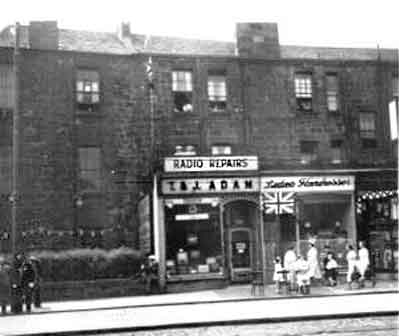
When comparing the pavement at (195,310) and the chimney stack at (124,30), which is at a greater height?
the chimney stack at (124,30)

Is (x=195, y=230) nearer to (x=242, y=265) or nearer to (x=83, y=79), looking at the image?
(x=242, y=265)

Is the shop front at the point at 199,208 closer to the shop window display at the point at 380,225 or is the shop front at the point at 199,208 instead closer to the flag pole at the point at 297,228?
the flag pole at the point at 297,228

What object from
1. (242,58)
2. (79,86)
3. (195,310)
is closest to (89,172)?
(79,86)

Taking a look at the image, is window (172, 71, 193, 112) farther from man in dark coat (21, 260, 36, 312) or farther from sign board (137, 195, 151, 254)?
man in dark coat (21, 260, 36, 312)

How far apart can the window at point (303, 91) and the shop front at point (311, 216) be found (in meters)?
5.56

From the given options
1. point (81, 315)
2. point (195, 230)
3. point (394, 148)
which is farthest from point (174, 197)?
point (394, 148)

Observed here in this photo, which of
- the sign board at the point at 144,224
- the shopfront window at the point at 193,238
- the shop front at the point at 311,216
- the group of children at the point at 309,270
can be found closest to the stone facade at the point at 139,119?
the sign board at the point at 144,224

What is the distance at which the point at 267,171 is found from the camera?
26.6 meters

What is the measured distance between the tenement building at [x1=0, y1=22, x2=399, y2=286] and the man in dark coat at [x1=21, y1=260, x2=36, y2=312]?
20.6 feet

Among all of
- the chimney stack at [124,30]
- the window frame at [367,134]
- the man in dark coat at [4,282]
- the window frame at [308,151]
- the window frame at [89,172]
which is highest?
the chimney stack at [124,30]

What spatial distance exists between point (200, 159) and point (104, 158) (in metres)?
5.71

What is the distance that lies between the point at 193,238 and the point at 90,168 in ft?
21.2

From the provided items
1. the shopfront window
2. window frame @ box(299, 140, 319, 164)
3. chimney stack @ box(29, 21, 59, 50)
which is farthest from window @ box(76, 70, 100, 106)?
window frame @ box(299, 140, 319, 164)

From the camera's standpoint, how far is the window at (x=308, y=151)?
31178mm
